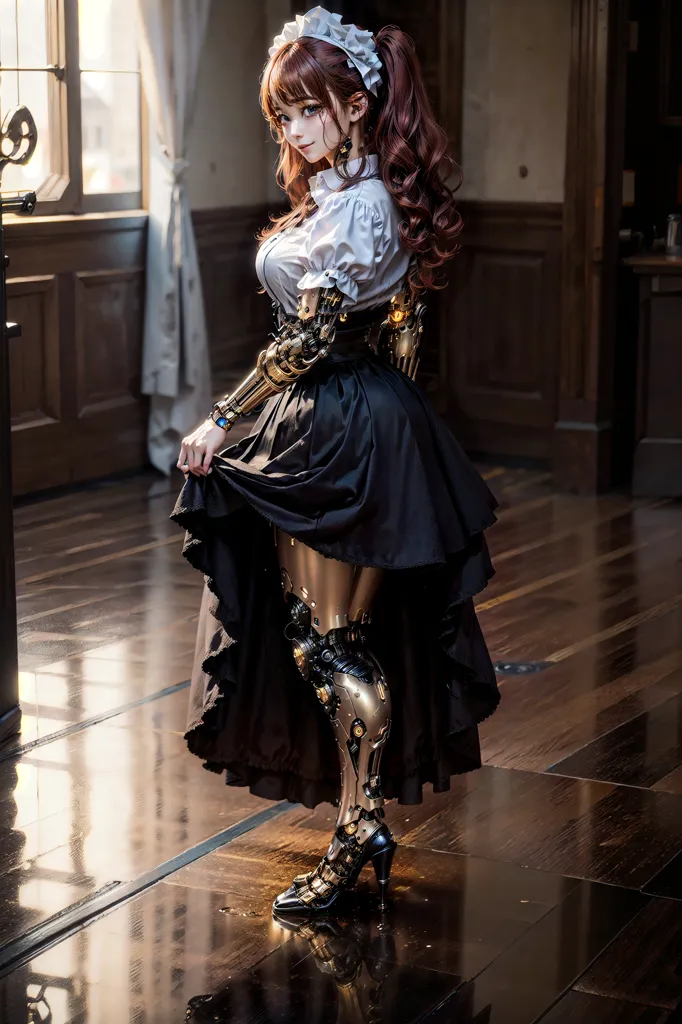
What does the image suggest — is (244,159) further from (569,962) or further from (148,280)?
(569,962)

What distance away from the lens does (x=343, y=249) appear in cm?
236

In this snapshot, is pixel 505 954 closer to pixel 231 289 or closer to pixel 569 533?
pixel 569 533

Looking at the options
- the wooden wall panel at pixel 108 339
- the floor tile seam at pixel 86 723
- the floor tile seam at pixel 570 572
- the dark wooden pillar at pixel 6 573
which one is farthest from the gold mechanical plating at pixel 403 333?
the wooden wall panel at pixel 108 339

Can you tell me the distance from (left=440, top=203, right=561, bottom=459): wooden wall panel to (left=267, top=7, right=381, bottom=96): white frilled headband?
169 inches

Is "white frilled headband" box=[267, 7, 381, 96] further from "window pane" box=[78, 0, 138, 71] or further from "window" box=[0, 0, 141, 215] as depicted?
"window pane" box=[78, 0, 138, 71]

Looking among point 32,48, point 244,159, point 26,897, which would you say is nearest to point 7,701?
point 26,897

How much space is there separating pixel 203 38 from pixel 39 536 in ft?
7.81

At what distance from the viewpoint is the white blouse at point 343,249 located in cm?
237

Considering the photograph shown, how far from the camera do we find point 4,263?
3.53 meters

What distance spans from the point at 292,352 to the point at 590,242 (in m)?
3.96

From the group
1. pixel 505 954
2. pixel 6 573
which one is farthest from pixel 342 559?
pixel 6 573

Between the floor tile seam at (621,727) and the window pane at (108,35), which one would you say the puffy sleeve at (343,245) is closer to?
the floor tile seam at (621,727)

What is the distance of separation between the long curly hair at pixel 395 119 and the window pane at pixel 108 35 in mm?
3973

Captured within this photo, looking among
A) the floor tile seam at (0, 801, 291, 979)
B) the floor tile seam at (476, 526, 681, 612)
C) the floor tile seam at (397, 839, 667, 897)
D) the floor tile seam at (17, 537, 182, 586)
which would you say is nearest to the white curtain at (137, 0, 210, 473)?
the floor tile seam at (17, 537, 182, 586)
